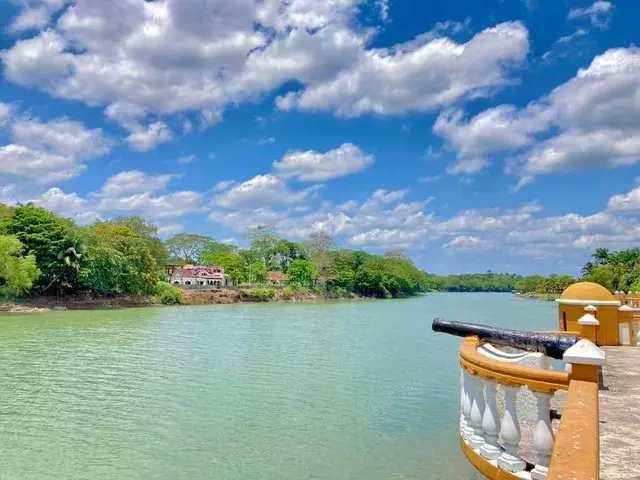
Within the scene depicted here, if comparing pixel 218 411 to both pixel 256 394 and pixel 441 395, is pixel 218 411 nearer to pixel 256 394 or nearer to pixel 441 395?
pixel 256 394

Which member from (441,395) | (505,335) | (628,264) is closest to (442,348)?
(441,395)

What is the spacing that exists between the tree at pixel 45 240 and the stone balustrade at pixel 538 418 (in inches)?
1913

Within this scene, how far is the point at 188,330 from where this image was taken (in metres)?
28.0

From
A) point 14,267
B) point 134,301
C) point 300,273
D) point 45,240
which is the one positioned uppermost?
point 45,240

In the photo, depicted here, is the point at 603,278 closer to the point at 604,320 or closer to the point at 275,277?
the point at 275,277

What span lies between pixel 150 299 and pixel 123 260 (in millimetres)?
6598

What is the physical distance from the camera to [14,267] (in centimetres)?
3891

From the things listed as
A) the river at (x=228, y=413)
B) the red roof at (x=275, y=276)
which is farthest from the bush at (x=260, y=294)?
the river at (x=228, y=413)

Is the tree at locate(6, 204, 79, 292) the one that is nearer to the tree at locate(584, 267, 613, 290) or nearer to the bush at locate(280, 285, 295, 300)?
the bush at locate(280, 285, 295, 300)

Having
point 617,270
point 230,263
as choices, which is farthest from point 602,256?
point 230,263

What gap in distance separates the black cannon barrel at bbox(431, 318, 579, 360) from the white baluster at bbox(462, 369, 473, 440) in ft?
2.24

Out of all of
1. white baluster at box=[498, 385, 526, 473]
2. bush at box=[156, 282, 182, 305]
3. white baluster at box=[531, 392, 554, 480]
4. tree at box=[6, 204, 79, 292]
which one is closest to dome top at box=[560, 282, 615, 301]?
white baluster at box=[498, 385, 526, 473]

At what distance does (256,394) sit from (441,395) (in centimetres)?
423

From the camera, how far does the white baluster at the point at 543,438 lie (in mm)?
Answer: 3008
